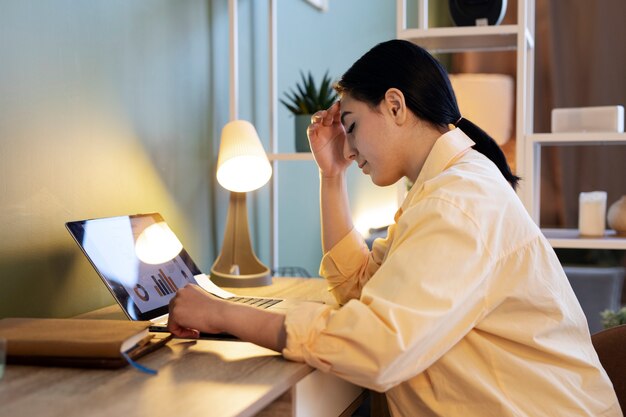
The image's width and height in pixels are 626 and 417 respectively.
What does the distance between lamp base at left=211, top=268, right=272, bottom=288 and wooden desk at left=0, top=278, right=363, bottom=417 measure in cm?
61

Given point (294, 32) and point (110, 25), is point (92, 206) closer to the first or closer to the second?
point (110, 25)

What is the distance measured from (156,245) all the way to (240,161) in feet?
1.05

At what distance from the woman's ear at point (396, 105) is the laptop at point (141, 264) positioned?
463 mm

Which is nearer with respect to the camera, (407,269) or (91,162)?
(407,269)

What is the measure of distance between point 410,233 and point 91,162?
835mm

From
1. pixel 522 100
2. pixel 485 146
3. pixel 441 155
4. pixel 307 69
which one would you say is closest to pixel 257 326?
pixel 441 155

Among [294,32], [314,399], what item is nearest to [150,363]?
[314,399]

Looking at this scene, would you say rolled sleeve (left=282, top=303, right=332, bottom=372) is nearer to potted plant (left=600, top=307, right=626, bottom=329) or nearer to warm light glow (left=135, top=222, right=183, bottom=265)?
warm light glow (left=135, top=222, right=183, bottom=265)

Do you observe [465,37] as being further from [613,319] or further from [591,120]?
[613,319]

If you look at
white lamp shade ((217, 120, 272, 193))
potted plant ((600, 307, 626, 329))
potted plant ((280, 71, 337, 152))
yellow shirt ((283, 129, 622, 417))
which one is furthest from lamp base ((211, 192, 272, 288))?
potted plant ((600, 307, 626, 329))

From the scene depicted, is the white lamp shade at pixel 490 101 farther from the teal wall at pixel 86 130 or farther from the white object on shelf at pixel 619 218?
the teal wall at pixel 86 130

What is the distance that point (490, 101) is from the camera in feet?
12.3

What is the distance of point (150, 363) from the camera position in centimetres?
105

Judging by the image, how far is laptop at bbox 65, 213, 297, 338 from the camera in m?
1.35
